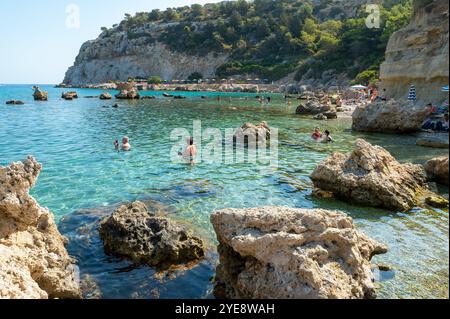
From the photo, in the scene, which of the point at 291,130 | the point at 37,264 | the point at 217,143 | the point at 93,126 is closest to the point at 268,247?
the point at 37,264

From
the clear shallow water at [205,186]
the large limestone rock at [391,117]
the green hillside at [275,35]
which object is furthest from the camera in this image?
the green hillside at [275,35]

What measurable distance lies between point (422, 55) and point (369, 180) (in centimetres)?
2545

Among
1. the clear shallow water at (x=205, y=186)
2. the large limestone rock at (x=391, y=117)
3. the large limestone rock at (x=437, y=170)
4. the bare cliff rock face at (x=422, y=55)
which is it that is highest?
the bare cliff rock face at (x=422, y=55)

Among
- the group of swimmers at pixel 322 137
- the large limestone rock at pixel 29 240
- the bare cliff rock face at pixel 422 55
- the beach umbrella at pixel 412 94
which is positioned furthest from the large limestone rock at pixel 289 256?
the beach umbrella at pixel 412 94

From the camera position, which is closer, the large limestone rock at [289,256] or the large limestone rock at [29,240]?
the large limestone rock at [289,256]

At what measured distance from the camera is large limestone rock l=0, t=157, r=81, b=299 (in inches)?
258

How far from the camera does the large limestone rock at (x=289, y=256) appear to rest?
5.73 metres

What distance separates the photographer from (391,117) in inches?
1064

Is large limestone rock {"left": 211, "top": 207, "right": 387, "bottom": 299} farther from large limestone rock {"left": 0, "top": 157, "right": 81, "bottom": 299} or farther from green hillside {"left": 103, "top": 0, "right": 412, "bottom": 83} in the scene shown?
green hillside {"left": 103, "top": 0, "right": 412, "bottom": 83}

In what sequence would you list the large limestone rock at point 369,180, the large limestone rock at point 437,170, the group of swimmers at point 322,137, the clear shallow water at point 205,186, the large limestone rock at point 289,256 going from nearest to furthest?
1. the large limestone rock at point 289,256
2. the clear shallow water at point 205,186
3. the large limestone rock at point 369,180
4. the large limestone rock at point 437,170
5. the group of swimmers at point 322,137

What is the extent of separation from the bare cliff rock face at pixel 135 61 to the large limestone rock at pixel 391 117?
117405mm

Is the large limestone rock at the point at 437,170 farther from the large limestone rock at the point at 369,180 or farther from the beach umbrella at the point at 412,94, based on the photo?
the beach umbrella at the point at 412,94

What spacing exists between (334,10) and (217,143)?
146m

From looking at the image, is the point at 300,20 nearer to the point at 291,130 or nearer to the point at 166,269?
the point at 291,130
